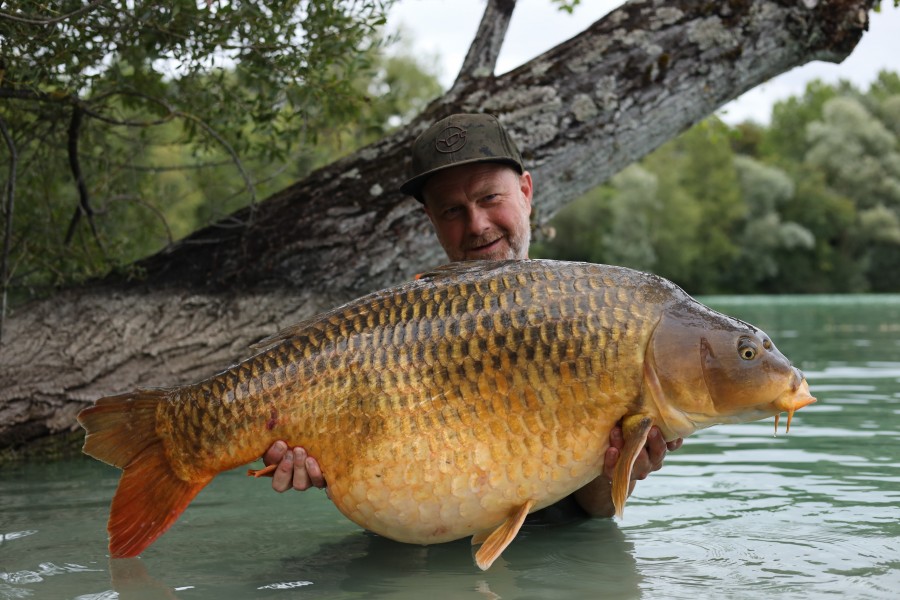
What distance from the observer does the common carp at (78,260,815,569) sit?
2895 millimetres

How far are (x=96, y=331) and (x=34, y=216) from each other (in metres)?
1.36

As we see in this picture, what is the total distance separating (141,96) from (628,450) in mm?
4034

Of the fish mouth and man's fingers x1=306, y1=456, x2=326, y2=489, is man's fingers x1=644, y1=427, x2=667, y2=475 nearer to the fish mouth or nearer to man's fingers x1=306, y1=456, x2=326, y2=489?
the fish mouth

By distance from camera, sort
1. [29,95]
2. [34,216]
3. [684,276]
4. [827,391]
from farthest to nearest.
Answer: [684,276] → [827,391] → [34,216] → [29,95]

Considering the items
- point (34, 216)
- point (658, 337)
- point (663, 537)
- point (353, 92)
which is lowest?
point (663, 537)

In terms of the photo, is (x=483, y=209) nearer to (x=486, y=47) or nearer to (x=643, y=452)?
(x=643, y=452)

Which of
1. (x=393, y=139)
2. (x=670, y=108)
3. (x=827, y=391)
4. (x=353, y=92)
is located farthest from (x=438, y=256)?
(x=827, y=391)

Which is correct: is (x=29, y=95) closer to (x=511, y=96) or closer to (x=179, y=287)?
(x=179, y=287)

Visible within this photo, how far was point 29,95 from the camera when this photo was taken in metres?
4.93

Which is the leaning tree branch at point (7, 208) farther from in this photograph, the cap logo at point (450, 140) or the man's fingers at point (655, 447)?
the man's fingers at point (655, 447)

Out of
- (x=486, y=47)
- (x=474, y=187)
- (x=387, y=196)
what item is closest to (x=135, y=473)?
(x=474, y=187)

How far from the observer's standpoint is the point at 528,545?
12.0ft

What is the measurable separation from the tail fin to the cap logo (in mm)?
1697

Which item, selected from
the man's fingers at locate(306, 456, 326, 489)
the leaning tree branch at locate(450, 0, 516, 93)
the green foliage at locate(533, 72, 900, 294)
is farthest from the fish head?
the green foliage at locate(533, 72, 900, 294)
